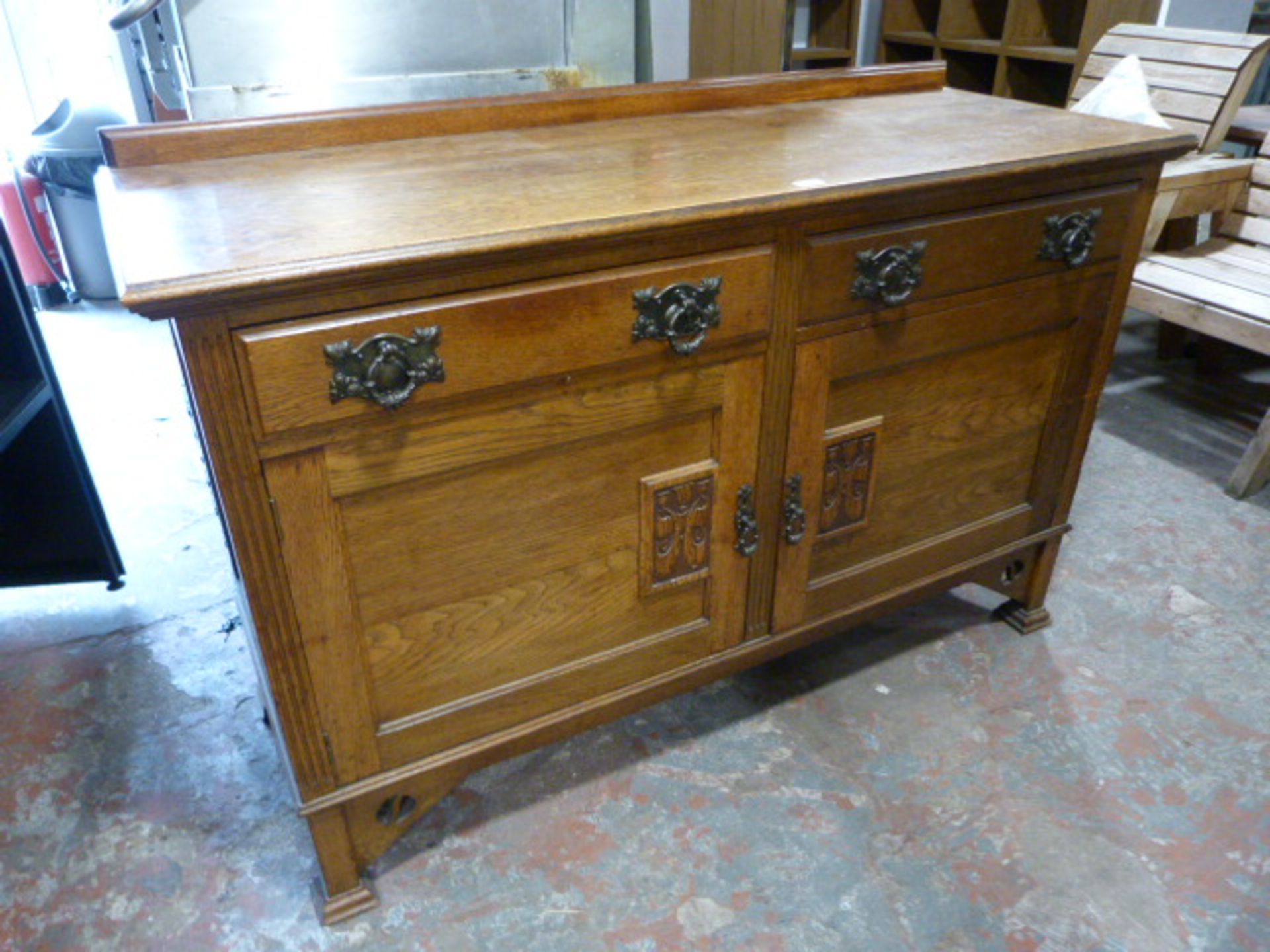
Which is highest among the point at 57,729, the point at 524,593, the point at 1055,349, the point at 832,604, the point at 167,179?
the point at 167,179

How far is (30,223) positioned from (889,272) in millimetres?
3279

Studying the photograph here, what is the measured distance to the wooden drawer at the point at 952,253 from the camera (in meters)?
1.25

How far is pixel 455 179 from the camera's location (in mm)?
1209

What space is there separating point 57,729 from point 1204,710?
1999mm

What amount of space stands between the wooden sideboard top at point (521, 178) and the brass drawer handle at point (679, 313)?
0.30ft

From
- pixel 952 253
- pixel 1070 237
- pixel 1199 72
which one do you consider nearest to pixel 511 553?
pixel 952 253

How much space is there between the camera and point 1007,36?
11.8ft

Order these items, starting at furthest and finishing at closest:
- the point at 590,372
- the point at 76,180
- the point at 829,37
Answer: the point at 829,37 → the point at 76,180 → the point at 590,372

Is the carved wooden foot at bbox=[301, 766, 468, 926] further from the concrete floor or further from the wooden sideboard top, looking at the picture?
the wooden sideboard top

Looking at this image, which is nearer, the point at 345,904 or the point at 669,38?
the point at 345,904

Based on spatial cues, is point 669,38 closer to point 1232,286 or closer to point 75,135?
point 1232,286

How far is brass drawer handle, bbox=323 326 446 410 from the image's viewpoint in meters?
0.98

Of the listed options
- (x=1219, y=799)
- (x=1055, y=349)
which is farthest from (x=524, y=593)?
(x=1219, y=799)

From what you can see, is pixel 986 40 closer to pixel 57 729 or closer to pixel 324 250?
pixel 324 250
